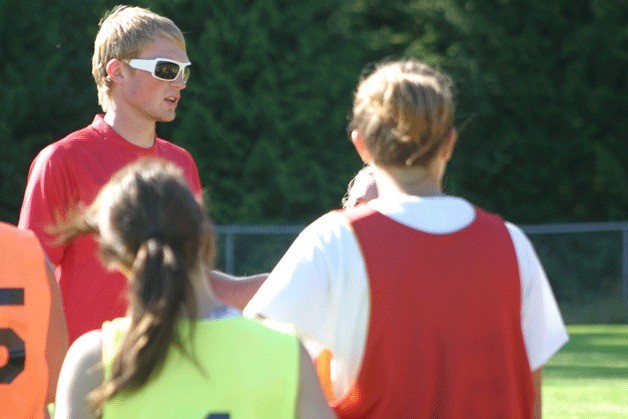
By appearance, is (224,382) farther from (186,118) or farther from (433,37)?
(433,37)

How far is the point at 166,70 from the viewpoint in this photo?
5180mm

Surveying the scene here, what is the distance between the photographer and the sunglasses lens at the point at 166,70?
517cm

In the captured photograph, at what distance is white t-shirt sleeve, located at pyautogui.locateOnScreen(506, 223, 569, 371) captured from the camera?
3328mm

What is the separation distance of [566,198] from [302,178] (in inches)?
218

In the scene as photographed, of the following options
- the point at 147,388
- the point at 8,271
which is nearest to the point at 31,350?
the point at 8,271

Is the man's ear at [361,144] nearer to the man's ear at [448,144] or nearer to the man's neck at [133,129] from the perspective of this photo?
the man's ear at [448,144]

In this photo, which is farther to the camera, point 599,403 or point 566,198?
point 566,198

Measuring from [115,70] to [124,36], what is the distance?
0.43 ft

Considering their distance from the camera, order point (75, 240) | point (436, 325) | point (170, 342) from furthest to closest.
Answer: point (75, 240) → point (436, 325) → point (170, 342)

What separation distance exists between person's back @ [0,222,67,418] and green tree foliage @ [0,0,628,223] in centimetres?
1965

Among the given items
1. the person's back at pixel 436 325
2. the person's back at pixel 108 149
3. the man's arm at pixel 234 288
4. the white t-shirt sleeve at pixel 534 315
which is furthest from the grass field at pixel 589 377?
the person's back at pixel 436 325

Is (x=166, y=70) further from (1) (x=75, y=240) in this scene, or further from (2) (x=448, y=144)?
(2) (x=448, y=144)

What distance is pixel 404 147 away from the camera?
3289 mm

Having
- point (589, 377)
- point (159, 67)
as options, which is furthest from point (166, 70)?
point (589, 377)
